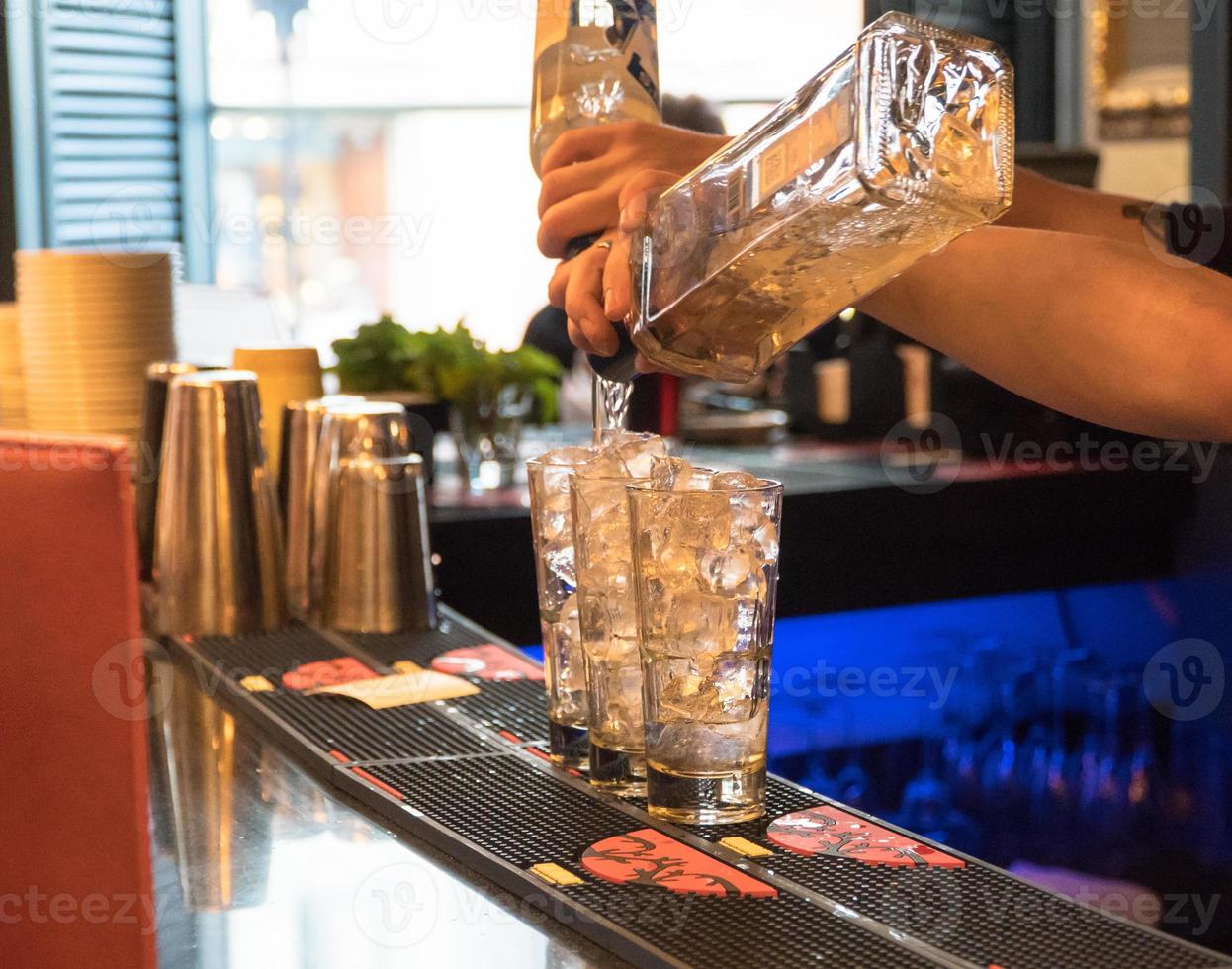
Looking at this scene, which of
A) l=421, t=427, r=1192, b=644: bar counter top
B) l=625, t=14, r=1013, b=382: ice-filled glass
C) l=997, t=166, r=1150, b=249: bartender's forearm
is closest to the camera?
l=625, t=14, r=1013, b=382: ice-filled glass

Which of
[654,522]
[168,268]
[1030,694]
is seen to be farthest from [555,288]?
[1030,694]

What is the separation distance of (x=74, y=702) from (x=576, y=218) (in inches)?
22.7

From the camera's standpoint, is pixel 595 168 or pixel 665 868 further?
pixel 595 168

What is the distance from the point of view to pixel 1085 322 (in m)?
1.09

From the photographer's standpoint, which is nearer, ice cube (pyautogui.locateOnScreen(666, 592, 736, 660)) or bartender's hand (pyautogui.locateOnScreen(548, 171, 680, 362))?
ice cube (pyautogui.locateOnScreen(666, 592, 736, 660))

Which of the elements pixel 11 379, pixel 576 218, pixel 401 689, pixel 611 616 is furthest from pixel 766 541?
pixel 11 379

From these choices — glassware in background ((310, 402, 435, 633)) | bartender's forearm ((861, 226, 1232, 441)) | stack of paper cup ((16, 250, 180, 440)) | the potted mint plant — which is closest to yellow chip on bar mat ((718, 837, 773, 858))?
bartender's forearm ((861, 226, 1232, 441))

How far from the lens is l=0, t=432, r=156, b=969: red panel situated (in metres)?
0.62

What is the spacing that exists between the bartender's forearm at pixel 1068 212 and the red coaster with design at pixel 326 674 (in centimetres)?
78

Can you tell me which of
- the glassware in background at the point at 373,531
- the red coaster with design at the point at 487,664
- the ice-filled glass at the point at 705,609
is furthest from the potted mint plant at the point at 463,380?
the ice-filled glass at the point at 705,609

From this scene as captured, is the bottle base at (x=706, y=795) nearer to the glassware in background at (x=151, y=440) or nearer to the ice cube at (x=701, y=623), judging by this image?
the ice cube at (x=701, y=623)

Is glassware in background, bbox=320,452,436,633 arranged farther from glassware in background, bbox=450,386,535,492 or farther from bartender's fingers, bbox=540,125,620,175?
glassware in background, bbox=450,386,535,492

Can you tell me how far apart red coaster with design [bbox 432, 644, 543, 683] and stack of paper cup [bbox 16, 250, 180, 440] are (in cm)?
80

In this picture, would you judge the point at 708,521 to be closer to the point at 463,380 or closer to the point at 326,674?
the point at 326,674
